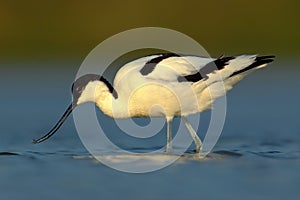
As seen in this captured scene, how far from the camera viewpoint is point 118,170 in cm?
864

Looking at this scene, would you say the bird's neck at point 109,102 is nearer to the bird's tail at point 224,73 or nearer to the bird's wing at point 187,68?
the bird's wing at point 187,68

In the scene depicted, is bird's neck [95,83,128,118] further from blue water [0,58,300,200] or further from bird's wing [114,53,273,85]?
blue water [0,58,300,200]

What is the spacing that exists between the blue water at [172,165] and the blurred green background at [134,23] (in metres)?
4.12

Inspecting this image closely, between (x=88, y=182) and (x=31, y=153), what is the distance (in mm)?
1509

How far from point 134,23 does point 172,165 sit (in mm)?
10311

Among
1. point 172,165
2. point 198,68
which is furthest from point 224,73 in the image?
point 172,165

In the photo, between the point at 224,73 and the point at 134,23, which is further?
the point at 134,23

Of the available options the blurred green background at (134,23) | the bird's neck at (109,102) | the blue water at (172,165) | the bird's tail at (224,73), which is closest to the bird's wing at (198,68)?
the bird's tail at (224,73)

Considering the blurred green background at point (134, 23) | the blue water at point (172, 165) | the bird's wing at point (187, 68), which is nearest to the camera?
the blue water at point (172, 165)

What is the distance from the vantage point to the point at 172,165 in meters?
8.84

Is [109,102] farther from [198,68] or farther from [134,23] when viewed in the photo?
[134,23]

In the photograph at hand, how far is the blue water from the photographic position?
309 inches

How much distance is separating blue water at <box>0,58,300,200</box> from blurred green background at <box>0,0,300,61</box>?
4.12 metres

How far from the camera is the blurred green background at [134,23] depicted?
728 inches
